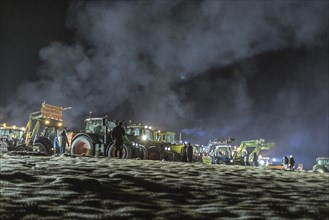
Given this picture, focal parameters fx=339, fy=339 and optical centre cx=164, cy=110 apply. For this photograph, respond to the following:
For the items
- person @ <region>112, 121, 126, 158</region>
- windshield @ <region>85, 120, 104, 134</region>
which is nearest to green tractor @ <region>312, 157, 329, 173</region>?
windshield @ <region>85, 120, 104, 134</region>

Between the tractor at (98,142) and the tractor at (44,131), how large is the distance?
8.28 ft

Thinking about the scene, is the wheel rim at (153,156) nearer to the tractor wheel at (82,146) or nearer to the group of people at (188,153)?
the group of people at (188,153)

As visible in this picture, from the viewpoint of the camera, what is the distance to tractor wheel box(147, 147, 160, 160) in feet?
69.9

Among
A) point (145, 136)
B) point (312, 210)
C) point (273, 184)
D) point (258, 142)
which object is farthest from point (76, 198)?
point (258, 142)

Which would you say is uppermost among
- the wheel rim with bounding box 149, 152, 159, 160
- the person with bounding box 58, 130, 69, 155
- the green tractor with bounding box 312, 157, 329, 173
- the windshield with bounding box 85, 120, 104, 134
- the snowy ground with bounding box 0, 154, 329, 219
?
the windshield with bounding box 85, 120, 104, 134

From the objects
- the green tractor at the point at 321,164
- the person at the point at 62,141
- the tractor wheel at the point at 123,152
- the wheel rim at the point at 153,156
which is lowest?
the green tractor at the point at 321,164

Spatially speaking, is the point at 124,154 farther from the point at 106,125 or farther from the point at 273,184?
the point at 273,184

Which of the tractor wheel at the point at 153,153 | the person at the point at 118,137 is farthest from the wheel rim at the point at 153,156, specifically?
the person at the point at 118,137

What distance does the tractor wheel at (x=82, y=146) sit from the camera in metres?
18.0

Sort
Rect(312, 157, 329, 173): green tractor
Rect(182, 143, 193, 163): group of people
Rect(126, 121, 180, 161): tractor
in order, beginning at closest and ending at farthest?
1. Rect(126, 121, 180, 161): tractor
2. Rect(182, 143, 193, 163): group of people
3. Rect(312, 157, 329, 173): green tractor

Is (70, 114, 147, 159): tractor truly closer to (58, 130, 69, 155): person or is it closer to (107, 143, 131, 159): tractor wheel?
(107, 143, 131, 159): tractor wheel

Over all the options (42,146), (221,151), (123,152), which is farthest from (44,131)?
(221,151)

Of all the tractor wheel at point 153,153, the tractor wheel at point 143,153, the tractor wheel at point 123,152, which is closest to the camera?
the tractor wheel at point 123,152

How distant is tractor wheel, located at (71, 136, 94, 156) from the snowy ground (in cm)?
941
